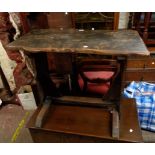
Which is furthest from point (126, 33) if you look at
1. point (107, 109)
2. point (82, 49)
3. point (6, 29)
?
point (6, 29)

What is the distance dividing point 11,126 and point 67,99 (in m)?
0.94

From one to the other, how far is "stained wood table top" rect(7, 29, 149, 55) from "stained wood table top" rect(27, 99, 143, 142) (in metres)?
0.60

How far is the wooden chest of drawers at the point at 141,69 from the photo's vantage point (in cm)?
185

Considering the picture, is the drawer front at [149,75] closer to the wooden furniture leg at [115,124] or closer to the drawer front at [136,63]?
the drawer front at [136,63]

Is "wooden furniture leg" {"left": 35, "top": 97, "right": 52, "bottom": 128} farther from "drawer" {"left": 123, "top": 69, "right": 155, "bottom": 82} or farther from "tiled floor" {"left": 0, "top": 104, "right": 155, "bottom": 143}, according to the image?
"drawer" {"left": 123, "top": 69, "right": 155, "bottom": 82}

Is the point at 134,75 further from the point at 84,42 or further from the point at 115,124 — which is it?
the point at 84,42

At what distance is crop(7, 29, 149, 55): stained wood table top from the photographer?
36.0 inches

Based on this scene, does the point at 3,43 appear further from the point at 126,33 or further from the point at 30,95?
the point at 126,33

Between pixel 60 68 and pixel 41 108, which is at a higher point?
pixel 60 68

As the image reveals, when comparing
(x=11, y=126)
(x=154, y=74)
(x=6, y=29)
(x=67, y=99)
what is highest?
(x=6, y=29)

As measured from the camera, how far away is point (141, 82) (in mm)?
1908

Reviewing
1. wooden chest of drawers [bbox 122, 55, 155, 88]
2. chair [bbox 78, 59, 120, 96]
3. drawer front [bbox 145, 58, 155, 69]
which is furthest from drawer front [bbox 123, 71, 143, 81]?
chair [bbox 78, 59, 120, 96]
